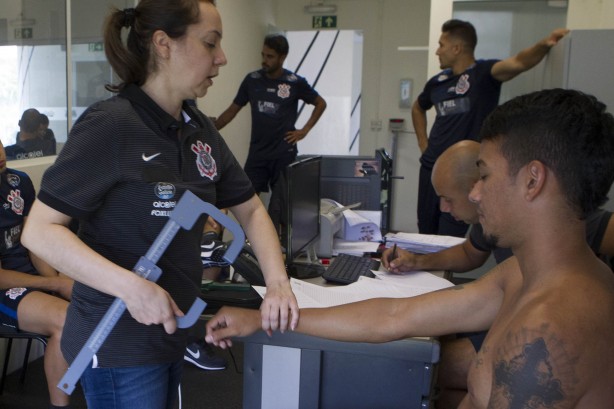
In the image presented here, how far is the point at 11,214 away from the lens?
2.65 metres

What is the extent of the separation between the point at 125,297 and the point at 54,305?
1507 mm

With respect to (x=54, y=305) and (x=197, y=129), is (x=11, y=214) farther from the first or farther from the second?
(x=197, y=129)

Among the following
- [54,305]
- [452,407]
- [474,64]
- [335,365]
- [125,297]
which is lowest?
[452,407]

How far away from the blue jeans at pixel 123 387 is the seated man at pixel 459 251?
1086mm

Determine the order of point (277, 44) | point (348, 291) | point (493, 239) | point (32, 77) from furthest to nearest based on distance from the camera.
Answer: point (277, 44), point (32, 77), point (348, 291), point (493, 239)

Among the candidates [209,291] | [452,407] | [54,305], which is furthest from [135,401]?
[54,305]

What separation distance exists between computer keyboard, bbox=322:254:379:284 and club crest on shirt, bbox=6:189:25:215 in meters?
1.38

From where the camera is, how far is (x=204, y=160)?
1321 millimetres

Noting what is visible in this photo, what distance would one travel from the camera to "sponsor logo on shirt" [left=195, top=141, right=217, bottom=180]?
130 cm

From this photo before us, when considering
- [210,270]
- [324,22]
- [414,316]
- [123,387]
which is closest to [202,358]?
[210,270]

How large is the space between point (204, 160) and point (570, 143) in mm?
709

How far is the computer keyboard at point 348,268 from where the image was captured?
210 cm

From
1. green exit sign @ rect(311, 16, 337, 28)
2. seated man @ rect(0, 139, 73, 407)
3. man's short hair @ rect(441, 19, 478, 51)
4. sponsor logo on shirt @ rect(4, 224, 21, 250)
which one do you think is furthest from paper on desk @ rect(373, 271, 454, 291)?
green exit sign @ rect(311, 16, 337, 28)

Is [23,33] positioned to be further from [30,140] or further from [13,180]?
[13,180]
